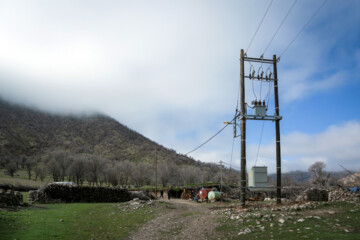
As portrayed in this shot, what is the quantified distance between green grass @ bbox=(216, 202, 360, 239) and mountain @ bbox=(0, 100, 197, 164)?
405ft

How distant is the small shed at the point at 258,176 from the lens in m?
16.5

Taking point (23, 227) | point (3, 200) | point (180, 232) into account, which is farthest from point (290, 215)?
point (3, 200)

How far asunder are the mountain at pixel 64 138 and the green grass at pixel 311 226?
12349 cm

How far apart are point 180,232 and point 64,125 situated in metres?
182

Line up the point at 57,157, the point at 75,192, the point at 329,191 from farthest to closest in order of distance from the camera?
the point at 57,157 → the point at 75,192 → the point at 329,191

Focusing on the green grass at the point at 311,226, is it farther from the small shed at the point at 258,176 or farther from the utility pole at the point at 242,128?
the utility pole at the point at 242,128

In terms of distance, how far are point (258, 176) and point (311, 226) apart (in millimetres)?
6687

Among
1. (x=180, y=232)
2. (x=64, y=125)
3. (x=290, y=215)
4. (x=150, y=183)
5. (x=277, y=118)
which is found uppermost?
(x=64, y=125)

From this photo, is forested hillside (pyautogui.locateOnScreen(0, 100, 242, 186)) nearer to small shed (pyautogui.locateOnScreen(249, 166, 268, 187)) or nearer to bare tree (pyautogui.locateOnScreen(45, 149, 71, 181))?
bare tree (pyautogui.locateOnScreen(45, 149, 71, 181))

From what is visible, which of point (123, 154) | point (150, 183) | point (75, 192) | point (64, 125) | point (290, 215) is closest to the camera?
point (290, 215)

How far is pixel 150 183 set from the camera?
355 ft

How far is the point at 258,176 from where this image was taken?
16.6m

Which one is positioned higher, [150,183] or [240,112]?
[240,112]

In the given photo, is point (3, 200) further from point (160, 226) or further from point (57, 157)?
point (57, 157)
